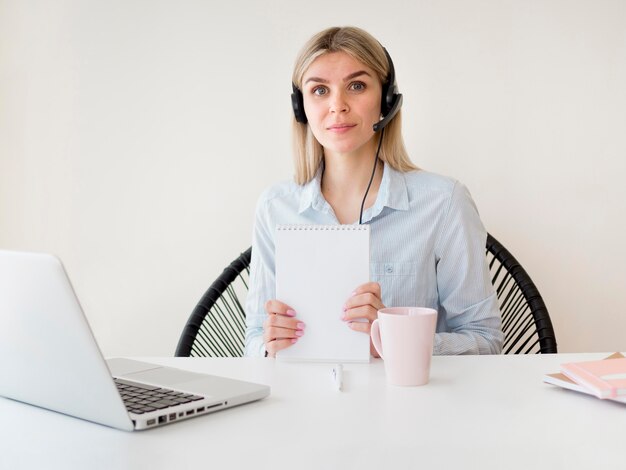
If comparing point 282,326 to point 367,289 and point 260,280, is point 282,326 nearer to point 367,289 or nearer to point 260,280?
point 367,289

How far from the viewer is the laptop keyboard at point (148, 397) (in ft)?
2.42

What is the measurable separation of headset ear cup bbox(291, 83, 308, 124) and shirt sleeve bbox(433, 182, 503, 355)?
37cm

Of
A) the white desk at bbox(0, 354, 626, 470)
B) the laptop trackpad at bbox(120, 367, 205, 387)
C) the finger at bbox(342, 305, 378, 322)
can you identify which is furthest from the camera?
the finger at bbox(342, 305, 378, 322)

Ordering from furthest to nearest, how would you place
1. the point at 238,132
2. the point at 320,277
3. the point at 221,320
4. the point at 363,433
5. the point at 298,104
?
1. the point at 238,132
2. the point at 221,320
3. the point at 298,104
4. the point at 320,277
5. the point at 363,433

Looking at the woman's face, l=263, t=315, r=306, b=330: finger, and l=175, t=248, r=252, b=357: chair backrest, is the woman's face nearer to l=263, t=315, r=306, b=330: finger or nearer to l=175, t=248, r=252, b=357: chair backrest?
l=175, t=248, r=252, b=357: chair backrest

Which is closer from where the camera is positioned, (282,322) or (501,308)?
(282,322)

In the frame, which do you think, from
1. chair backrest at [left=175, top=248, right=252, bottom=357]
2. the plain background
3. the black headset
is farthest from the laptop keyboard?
the plain background

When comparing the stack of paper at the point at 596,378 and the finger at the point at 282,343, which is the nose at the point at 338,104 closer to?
the finger at the point at 282,343

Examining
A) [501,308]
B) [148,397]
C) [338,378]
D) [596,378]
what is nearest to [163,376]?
[148,397]

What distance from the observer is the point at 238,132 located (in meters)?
1.94

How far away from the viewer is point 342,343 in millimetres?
1034

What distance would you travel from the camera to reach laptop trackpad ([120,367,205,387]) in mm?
864

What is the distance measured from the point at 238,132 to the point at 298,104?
45 cm

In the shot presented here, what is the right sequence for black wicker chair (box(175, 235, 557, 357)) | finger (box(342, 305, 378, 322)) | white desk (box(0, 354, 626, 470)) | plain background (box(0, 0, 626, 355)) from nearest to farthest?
white desk (box(0, 354, 626, 470)) < finger (box(342, 305, 378, 322)) < black wicker chair (box(175, 235, 557, 357)) < plain background (box(0, 0, 626, 355))
